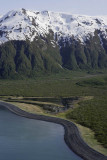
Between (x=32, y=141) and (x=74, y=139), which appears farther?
(x=74, y=139)

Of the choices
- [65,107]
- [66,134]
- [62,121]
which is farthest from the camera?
[65,107]

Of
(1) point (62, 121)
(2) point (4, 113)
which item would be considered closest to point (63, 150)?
(1) point (62, 121)

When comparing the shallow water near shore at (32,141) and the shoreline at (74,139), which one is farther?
the shallow water near shore at (32,141)

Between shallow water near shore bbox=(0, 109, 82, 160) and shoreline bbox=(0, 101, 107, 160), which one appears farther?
shallow water near shore bbox=(0, 109, 82, 160)

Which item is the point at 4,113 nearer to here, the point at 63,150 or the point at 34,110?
the point at 34,110

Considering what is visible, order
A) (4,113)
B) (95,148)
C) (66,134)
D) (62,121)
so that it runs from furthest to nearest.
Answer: (4,113), (62,121), (66,134), (95,148)

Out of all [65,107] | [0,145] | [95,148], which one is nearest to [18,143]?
[0,145]

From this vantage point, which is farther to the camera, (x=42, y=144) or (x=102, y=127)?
(x=102, y=127)

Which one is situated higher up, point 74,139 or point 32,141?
point 74,139
